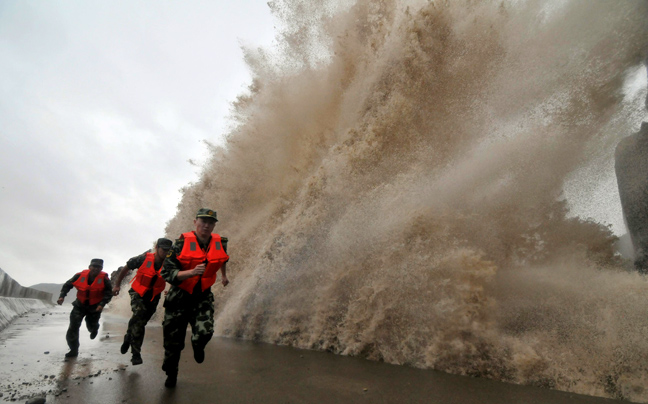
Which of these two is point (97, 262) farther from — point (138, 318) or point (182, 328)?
point (182, 328)

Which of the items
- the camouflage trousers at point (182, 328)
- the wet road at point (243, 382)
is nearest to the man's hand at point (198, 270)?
the camouflage trousers at point (182, 328)

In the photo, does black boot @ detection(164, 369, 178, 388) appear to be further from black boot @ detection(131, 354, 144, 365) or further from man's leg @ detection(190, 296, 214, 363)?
black boot @ detection(131, 354, 144, 365)

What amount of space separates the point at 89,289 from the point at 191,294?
3.28 metres

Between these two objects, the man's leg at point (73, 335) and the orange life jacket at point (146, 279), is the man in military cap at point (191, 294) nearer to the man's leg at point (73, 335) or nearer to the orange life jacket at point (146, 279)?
the orange life jacket at point (146, 279)

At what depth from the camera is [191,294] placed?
3805 mm

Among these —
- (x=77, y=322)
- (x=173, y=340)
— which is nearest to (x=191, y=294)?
(x=173, y=340)

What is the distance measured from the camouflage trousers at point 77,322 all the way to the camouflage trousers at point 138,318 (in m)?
0.97

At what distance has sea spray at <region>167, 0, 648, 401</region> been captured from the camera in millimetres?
5016

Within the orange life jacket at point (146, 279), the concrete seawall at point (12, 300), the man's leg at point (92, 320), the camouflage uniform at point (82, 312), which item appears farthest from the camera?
the concrete seawall at point (12, 300)

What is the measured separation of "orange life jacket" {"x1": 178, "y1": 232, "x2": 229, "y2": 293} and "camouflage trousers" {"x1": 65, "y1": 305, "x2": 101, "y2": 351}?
2970 millimetres

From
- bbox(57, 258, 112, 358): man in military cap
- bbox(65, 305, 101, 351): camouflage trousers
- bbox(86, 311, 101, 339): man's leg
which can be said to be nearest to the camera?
bbox(65, 305, 101, 351): camouflage trousers

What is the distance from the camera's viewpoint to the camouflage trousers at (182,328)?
3680 mm

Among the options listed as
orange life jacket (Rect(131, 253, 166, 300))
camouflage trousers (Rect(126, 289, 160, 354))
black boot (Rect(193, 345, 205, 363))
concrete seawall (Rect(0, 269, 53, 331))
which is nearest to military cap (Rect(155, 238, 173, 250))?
orange life jacket (Rect(131, 253, 166, 300))

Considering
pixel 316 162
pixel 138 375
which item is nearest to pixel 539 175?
pixel 316 162
